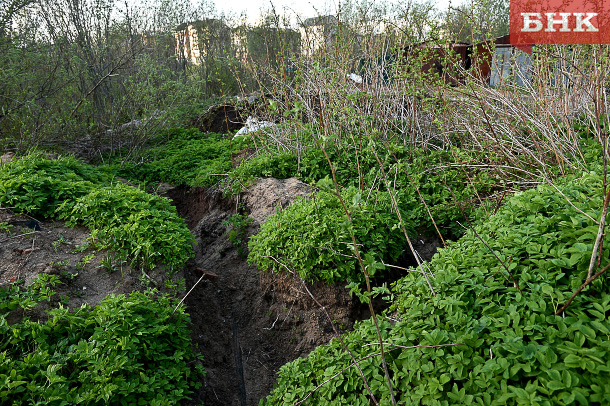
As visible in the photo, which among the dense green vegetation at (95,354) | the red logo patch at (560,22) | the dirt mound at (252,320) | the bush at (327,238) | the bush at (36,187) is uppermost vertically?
the red logo patch at (560,22)

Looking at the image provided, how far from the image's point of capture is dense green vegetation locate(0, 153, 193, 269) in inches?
139

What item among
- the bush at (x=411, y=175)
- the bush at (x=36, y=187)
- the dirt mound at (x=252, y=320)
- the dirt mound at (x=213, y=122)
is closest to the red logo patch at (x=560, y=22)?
the bush at (x=411, y=175)

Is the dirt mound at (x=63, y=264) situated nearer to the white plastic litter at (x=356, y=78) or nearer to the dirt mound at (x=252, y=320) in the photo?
the dirt mound at (x=252, y=320)

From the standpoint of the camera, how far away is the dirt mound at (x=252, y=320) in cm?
308

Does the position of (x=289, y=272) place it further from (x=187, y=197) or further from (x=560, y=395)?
(x=187, y=197)

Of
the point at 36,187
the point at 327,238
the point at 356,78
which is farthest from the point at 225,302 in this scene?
the point at 356,78

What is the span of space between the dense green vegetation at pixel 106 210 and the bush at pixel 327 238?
2.62 feet

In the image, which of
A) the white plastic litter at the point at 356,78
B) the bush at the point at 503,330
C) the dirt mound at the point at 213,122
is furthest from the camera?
the dirt mound at the point at 213,122

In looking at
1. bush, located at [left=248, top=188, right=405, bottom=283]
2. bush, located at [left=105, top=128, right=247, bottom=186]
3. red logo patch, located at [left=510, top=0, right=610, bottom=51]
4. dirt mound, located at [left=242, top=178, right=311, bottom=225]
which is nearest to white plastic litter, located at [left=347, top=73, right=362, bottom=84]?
dirt mound, located at [left=242, top=178, right=311, bottom=225]

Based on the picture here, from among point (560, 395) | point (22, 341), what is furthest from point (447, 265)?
point (22, 341)

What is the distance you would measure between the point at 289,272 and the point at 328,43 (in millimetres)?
3438

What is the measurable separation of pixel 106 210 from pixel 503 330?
362 centimetres

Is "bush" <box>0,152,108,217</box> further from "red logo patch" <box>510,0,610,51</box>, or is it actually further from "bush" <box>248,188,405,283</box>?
"red logo patch" <box>510,0,610,51</box>

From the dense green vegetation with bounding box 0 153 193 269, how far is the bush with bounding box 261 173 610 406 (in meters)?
1.75
